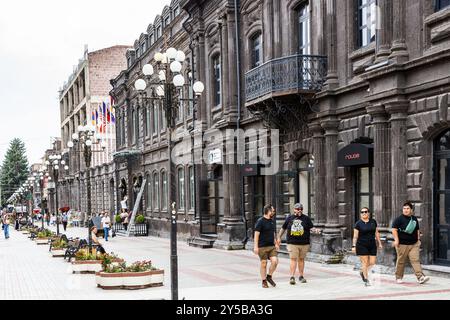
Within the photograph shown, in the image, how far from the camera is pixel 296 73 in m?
19.7

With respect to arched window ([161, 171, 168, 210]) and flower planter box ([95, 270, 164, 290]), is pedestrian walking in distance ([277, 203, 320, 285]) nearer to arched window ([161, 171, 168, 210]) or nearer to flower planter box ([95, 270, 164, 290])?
flower planter box ([95, 270, 164, 290])

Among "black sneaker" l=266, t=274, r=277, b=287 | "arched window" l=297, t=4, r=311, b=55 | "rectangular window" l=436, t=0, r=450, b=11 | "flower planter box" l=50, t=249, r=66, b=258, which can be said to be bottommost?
"flower planter box" l=50, t=249, r=66, b=258

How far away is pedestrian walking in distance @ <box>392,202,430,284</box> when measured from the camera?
542 inches

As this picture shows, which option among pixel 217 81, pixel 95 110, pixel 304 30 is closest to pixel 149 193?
pixel 217 81

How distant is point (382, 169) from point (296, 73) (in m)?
4.93

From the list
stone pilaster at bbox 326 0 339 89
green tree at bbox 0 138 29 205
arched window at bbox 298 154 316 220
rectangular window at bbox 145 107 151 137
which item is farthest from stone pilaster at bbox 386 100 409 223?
green tree at bbox 0 138 29 205

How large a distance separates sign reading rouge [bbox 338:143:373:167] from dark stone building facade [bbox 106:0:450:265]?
3cm

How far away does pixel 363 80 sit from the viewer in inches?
674

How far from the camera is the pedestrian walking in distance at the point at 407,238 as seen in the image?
45.2 ft

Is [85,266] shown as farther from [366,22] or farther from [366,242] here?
[366,22]

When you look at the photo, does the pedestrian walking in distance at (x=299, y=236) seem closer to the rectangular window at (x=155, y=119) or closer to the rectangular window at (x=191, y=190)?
the rectangular window at (x=191, y=190)

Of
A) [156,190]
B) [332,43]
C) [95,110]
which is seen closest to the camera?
[332,43]
